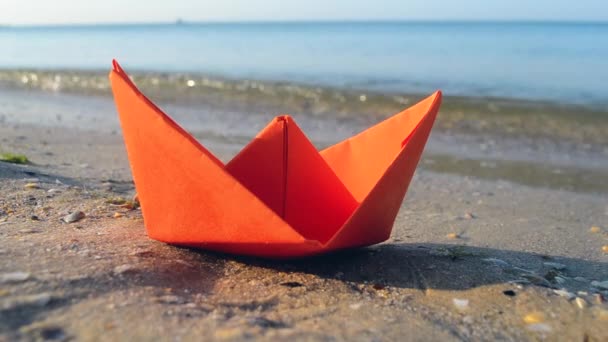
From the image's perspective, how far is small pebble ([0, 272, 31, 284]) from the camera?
1.73m

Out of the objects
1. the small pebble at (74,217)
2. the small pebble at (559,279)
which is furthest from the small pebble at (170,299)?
the small pebble at (559,279)

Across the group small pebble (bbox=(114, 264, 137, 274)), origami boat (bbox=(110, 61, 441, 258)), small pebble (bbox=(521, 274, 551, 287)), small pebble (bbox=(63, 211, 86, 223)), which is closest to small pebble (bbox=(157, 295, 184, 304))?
small pebble (bbox=(114, 264, 137, 274))

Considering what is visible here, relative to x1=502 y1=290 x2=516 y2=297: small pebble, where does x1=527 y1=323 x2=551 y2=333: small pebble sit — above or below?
below

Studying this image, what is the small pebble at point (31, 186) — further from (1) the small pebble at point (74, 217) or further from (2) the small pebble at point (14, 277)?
(2) the small pebble at point (14, 277)

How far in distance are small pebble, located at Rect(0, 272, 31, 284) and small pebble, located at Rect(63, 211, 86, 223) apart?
857mm

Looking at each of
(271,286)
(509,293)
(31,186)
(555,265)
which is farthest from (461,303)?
(31,186)

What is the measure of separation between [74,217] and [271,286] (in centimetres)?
117

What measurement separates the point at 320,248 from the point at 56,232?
115 centimetres

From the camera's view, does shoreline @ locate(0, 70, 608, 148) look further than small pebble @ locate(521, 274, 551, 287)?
Yes

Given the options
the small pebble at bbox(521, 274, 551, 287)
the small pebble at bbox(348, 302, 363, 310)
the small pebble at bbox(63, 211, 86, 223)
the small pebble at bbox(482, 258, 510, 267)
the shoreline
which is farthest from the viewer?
the shoreline

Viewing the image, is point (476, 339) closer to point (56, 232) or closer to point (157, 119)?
point (157, 119)

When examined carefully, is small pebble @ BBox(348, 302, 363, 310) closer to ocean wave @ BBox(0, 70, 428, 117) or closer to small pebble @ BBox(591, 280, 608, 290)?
small pebble @ BBox(591, 280, 608, 290)

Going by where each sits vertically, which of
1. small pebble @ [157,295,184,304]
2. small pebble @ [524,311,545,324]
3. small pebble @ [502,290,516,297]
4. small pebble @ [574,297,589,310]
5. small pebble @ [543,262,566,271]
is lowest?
small pebble @ [543,262,566,271]

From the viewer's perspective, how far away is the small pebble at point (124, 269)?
191 centimetres
